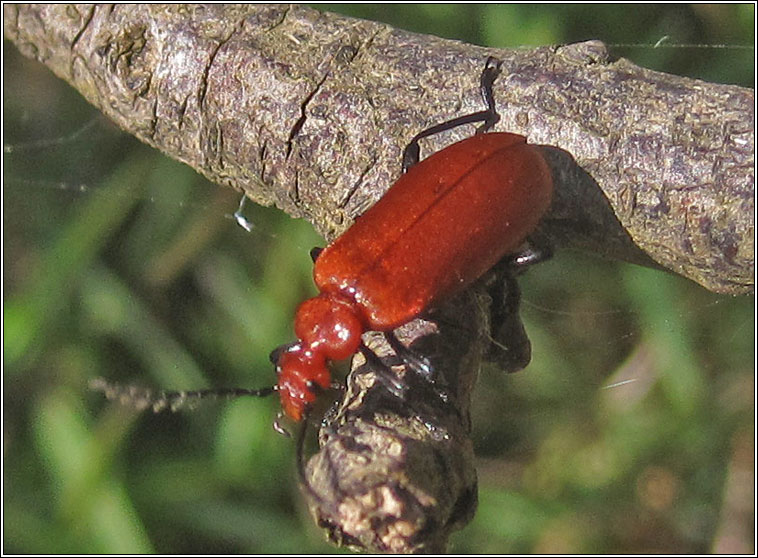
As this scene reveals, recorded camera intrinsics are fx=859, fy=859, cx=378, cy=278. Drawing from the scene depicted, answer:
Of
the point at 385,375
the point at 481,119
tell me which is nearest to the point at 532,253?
the point at 481,119

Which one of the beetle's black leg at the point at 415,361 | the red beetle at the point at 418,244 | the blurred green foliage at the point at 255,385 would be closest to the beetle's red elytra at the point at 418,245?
the red beetle at the point at 418,244

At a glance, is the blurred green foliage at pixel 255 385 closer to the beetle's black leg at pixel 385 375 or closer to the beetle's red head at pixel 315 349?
the beetle's red head at pixel 315 349

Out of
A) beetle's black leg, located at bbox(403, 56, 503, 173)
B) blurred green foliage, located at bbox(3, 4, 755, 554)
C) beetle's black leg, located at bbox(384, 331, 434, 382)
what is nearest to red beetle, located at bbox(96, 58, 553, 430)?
beetle's black leg, located at bbox(403, 56, 503, 173)

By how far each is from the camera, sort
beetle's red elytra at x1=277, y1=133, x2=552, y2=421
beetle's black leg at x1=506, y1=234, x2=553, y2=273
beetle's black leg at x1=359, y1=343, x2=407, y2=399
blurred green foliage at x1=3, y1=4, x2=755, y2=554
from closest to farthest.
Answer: beetle's black leg at x1=359, y1=343, x2=407, y2=399 < beetle's red elytra at x1=277, y1=133, x2=552, y2=421 < beetle's black leg at x1=506, y1=234, x2=553, y2=273 < blurred green foliage at x1=3, y1=4, x2=755, y2=554

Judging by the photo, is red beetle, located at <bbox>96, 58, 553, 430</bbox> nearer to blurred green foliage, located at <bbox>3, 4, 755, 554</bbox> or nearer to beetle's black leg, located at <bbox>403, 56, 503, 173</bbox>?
beetle's black leg, located at <bbox>403, 56, 503, 173</bbox>

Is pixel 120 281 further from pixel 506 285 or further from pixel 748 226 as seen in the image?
pixel 748 226

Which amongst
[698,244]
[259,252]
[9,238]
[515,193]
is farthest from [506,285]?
[9,238]

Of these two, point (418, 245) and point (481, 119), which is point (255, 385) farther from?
point (481, 119)
